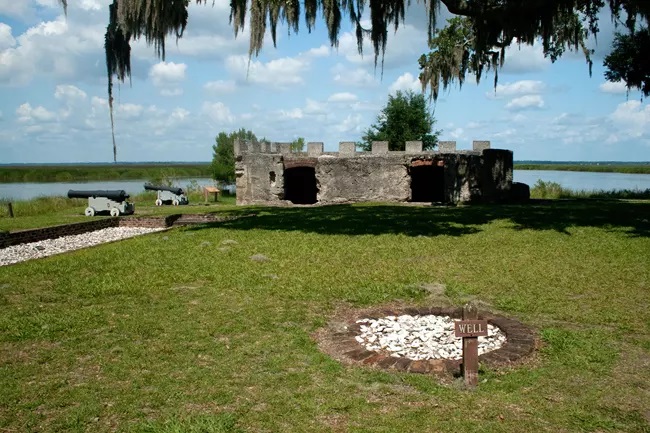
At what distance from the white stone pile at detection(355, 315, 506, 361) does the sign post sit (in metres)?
0.76

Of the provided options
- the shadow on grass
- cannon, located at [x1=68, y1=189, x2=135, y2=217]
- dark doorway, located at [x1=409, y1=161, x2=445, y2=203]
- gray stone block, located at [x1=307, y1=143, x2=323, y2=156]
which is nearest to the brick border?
the shadow on grass

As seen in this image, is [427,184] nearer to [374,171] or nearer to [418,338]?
[374,171]

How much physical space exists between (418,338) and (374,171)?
1604 cm

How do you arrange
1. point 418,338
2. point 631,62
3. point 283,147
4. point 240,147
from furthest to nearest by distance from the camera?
point 283,147 < point 240,147 < point 631,62 < point 418,338

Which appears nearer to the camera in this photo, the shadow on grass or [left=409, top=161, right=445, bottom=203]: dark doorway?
the shadow on grass

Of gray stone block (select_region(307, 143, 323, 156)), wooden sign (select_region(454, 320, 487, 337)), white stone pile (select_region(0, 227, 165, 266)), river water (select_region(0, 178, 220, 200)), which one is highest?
gray stone block (select_region(307, 143, 323, 156))

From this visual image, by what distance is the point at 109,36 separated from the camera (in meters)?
13.3

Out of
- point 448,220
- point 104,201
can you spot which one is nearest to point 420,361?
point 448,220

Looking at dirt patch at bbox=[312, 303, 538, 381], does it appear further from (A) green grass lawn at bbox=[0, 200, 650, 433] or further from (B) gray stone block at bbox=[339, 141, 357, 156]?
(B) gray stone block at bbox=[339, 141, 357, 156]

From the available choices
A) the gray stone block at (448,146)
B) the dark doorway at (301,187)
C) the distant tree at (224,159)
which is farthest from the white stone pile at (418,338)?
the distant tree at (224,159)

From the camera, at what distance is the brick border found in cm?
485

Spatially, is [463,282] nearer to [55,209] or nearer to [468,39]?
[468,39]

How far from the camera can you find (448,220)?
14.4 metres

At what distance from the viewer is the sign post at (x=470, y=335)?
14.5 feet
